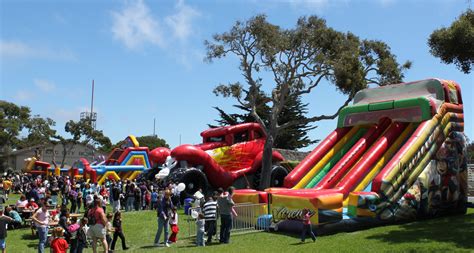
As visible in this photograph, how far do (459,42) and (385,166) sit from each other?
3930 mm

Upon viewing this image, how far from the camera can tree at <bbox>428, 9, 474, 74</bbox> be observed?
12430 millimetres

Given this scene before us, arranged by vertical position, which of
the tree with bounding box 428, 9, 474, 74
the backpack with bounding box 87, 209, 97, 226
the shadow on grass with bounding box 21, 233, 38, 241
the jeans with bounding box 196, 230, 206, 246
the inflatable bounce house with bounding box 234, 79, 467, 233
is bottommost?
the shadow on grass with bounding box 21, 233, 38, 241

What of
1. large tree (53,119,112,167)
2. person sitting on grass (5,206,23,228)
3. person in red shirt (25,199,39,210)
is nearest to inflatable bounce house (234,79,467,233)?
person in red shirt (25,199,39,210)

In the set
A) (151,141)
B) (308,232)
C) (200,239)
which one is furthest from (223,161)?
(151,141)

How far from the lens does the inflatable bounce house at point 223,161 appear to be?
64.6 ft

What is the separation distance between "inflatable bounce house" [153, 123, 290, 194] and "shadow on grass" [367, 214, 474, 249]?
973 centimetres

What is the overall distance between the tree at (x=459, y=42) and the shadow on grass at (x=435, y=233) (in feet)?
14.1

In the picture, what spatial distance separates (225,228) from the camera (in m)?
11.2

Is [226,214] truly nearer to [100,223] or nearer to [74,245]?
[100,223]

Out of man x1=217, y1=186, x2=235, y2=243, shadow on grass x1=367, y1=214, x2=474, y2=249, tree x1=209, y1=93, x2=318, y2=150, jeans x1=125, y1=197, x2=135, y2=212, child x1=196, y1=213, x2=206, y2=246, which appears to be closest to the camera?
shadow on grass x1=367, y1=214, x2=474, y2=249

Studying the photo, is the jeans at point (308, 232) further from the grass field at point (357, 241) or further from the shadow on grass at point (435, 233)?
the shadow on grass at point (435, 233)

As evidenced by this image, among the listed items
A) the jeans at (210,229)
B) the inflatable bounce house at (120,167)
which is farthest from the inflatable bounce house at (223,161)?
the jeans at (210,229)

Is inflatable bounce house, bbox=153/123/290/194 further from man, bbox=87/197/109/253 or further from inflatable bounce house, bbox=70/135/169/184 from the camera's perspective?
man, bbox=87/197/109/253

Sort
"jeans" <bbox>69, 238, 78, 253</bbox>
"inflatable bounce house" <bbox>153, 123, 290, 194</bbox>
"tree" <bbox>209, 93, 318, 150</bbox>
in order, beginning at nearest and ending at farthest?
"jeans" <bbox>69, 238, 78, 253</bbox>, "inflatable bounce house" <bbox>153, 123, 290, 194</bbox>, "tree" <bbox>209, 93, 318, 150</bbox>
